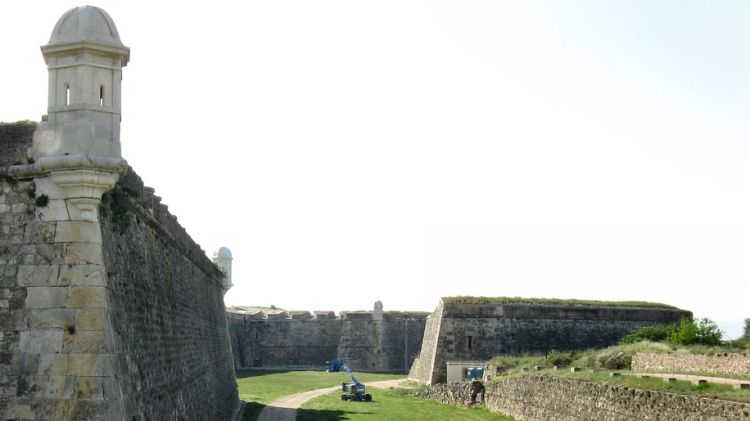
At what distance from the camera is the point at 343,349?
2240 inches

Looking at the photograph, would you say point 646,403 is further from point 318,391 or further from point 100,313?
point 318,391

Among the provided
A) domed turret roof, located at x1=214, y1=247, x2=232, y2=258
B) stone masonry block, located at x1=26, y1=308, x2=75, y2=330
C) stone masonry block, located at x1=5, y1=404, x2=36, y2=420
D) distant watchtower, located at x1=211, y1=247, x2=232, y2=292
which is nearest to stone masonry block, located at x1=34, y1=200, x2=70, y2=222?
stone masonry block, located at x1=26, y1=308, x2=75, y2=330

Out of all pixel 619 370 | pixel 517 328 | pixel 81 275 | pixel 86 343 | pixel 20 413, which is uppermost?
pixel 81 275

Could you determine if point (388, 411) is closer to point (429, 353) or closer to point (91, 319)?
point (429, 353)

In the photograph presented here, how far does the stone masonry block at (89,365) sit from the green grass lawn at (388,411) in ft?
56.3

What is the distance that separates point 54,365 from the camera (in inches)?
392

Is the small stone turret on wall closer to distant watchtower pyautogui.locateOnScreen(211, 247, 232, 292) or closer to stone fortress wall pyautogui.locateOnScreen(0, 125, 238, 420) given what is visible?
stone fortress wall pyautogui.locateOnScreen(0, 125, 238, 420)

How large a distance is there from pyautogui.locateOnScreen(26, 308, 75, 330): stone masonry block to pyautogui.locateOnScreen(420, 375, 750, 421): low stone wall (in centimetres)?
1036

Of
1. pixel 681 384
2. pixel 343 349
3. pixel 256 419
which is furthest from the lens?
pixel 343 349

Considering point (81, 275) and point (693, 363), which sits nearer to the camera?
point (81, 275)

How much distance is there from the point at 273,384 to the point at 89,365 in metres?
31.7

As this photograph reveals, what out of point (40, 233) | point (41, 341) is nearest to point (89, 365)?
point (41, 341)

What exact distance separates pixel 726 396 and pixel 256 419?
15113 millimetres

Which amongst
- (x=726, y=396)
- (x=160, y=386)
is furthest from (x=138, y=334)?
(x=726, y=396)
